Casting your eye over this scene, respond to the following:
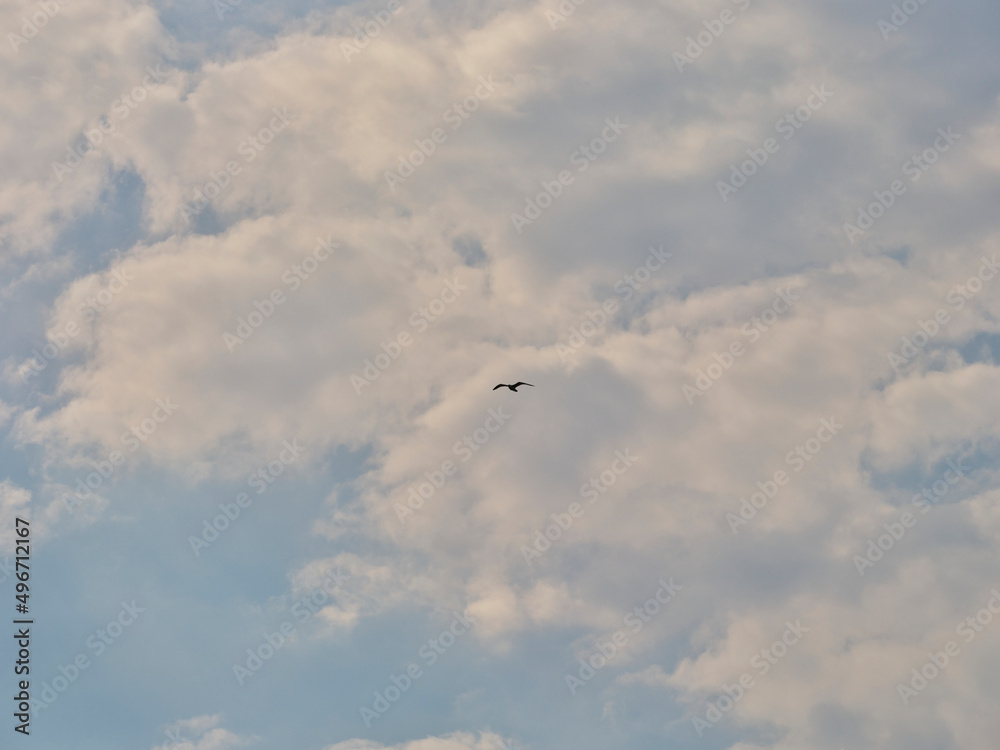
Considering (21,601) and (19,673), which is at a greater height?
(21,601)

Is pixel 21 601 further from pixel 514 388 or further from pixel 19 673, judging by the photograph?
pixel 514 388

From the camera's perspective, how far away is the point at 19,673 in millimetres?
134375

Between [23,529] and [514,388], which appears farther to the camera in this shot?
[23,529]

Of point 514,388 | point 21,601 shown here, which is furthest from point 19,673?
point 514,388

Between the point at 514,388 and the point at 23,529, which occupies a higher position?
the point at 514,388

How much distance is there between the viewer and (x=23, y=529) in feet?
452

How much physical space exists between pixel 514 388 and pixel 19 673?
238ft

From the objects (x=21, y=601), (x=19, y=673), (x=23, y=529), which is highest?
(x=23, y=529)

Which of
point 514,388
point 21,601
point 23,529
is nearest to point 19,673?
Result: point 21,601

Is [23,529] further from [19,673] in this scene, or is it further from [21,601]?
[19,673]

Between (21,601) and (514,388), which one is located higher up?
(514,388)

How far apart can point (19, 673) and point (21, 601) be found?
893cm

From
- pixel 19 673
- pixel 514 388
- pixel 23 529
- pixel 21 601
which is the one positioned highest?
pixel 514 388

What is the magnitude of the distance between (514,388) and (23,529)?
6681 cm
